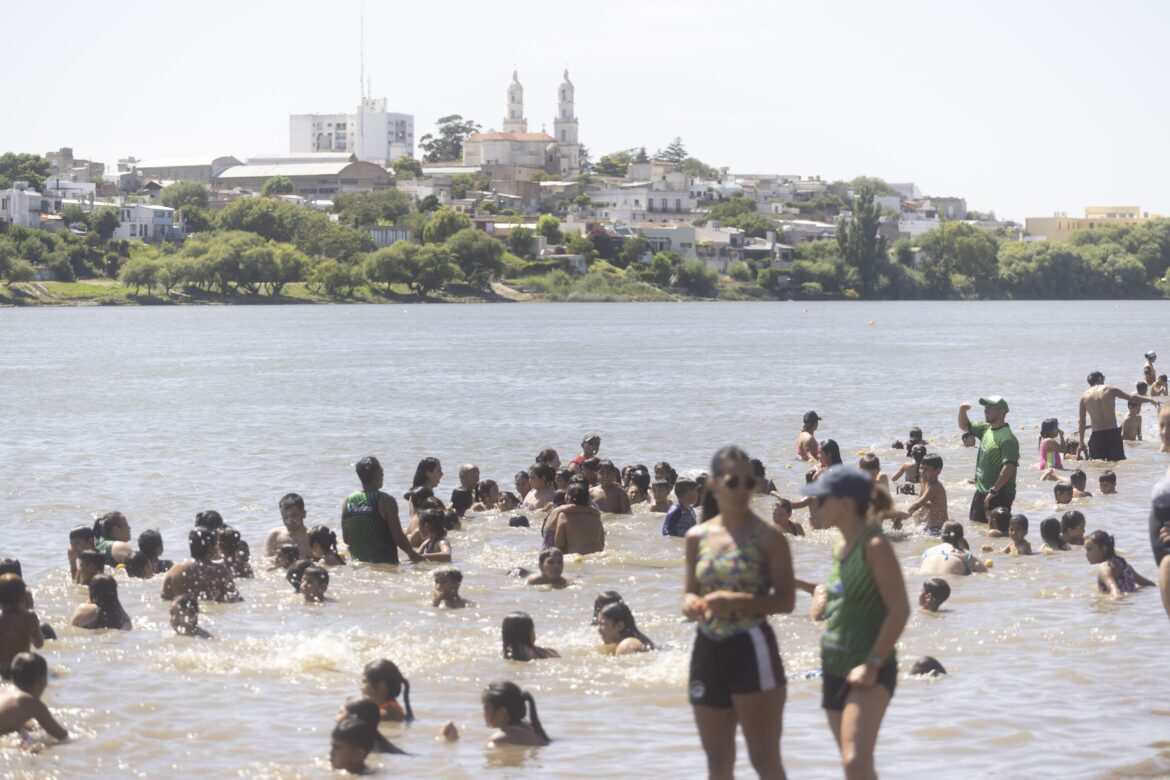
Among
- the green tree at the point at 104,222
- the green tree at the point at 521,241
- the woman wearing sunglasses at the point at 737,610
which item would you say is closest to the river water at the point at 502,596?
the woman wearing sunglasses at the point at 737,610

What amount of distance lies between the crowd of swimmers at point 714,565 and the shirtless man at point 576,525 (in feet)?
0.07

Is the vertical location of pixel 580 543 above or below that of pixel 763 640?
below

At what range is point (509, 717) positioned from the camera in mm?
10664

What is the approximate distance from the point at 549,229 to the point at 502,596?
155m

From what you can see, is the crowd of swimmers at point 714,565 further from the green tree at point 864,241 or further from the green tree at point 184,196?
the green tree at point 184,196

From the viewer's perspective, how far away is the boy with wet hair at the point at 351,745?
9.85 meters

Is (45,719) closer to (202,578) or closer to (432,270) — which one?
(202,578)

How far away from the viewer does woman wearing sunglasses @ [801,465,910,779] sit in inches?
294

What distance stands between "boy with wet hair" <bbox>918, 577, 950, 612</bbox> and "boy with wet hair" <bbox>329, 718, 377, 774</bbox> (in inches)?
249

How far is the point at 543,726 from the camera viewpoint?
11125 millimetres

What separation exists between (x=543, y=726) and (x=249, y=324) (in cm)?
10767

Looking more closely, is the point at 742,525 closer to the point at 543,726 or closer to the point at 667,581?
the point at 543,726

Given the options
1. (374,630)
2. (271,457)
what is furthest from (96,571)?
(271,457)

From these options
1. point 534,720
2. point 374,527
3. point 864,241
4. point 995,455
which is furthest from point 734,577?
point 864,241
